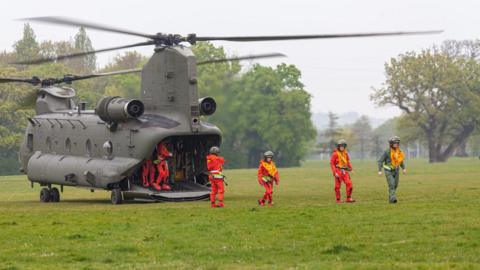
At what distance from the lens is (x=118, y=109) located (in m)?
36.1

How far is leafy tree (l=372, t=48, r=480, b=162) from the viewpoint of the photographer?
4958 inches

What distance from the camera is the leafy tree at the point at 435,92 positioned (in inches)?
4958

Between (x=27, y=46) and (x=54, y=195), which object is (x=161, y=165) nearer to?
(x=54, y=195)

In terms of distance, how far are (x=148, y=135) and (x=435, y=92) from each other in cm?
9621

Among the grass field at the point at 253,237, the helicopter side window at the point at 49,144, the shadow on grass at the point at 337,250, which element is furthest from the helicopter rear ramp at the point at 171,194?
the shadow on grass at the point at 337,250

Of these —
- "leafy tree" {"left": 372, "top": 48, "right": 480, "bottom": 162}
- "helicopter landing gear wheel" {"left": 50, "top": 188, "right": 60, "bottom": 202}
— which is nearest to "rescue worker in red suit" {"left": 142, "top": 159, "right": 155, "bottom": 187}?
"helicopter landing gear wheel" {"left": 50, "top": 188, "right": 60, "bottom": 202}

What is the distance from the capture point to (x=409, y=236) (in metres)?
21.4

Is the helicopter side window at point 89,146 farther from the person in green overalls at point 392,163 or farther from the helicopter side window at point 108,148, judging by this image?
the person in green overalls at point 392,163

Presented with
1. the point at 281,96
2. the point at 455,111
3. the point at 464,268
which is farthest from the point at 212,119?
the point at 455,111

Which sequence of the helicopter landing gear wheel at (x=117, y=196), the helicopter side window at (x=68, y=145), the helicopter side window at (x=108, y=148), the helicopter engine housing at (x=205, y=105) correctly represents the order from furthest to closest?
1. the helicopter side window at (x=68, y=145)
2. the helicopter side window at (x=108, y=148)
3. the helicopter engine housing at (x=205, y=105)
4. the helicopter landing gear wheel at (x=117, y=196)

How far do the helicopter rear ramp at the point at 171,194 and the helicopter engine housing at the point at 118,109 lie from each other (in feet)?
8.01

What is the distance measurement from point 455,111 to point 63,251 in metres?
110

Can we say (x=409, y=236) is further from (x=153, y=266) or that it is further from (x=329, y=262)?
(x=153, y=266)

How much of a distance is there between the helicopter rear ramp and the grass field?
3561mm
